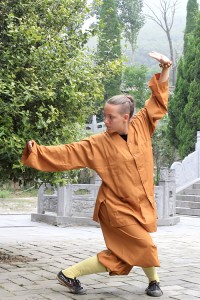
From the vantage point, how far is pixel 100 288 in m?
4.85

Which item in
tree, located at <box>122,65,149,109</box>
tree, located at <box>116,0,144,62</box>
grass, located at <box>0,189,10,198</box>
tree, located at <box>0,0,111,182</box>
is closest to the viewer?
tree, located at <box>0,0,111,182</box>

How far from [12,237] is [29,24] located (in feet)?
13.9

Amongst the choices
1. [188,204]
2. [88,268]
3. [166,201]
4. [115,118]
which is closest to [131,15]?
[188,204]

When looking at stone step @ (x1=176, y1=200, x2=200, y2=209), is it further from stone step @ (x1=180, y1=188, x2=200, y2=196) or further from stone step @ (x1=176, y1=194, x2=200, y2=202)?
stone step @ (x1=180, y1=188, x2=200, y2=196)

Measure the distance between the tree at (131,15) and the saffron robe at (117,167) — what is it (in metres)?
40.5

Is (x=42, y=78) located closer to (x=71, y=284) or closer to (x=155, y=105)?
(x=155, y=105)

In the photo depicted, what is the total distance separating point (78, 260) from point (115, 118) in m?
2.58

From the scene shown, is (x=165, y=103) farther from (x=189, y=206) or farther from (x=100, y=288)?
(x=189, y=206)

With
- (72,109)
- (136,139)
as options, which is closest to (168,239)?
(72,109)

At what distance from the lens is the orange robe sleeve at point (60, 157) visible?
434 centimetres

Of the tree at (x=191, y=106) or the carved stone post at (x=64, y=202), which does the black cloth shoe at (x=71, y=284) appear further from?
the tree at (x=191, y=106)

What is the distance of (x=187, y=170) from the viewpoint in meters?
16.5

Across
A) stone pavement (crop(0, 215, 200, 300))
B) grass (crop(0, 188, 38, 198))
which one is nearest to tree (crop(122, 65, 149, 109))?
grass (crop(0, 188, 38, 198))

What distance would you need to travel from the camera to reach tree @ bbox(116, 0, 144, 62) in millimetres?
44000
